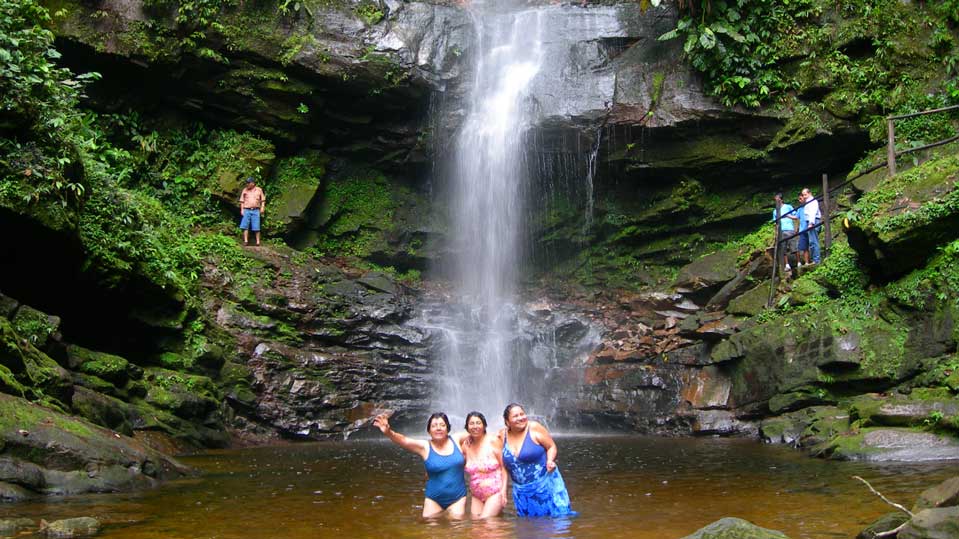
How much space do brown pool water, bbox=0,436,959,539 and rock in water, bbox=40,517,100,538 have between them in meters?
0.13

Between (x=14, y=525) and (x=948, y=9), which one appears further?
(x=948, y=9)

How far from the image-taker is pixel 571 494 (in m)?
7.27

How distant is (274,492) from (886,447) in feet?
21.0

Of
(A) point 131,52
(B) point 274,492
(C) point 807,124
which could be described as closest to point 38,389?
(B) point 274,492

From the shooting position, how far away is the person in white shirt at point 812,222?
13.3 meters

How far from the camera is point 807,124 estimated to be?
15.8 m

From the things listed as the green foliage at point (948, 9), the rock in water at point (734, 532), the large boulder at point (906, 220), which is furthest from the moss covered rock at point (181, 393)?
the green foliage at point (948, 9)

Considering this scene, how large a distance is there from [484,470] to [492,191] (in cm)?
1187

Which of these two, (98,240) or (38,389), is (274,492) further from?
(98,240)

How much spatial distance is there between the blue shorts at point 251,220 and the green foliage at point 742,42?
912 cm

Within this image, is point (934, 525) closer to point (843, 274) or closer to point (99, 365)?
point (843, 274)

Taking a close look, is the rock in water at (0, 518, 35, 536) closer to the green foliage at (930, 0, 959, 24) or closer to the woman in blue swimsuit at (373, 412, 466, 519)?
the woman in blue swimsuit at (373, 412, 466, 519)

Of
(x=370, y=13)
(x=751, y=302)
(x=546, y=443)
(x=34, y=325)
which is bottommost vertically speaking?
(x=546, y=443)

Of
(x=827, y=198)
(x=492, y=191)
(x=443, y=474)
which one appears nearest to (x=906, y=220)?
(x=827, y=198)
